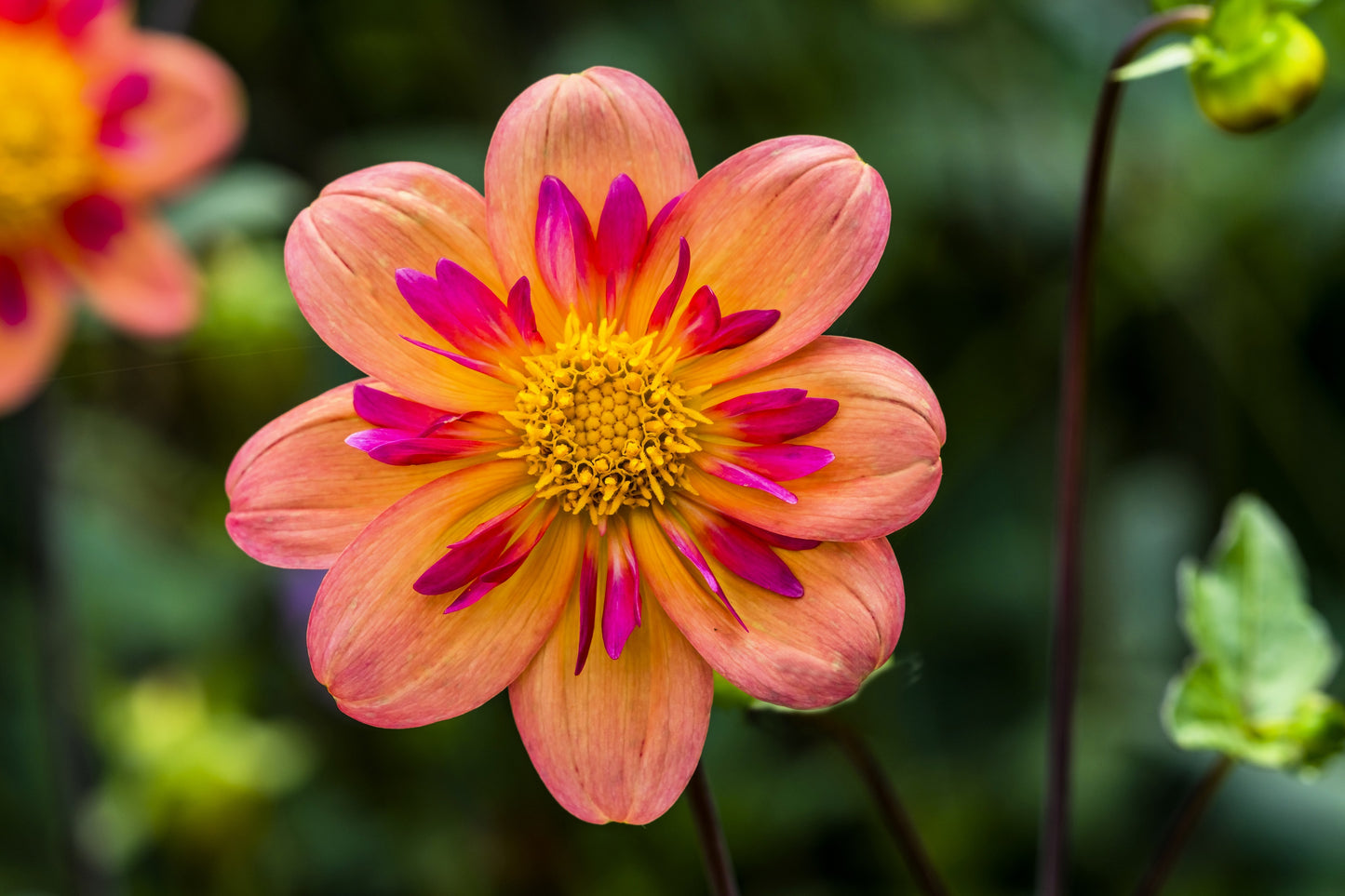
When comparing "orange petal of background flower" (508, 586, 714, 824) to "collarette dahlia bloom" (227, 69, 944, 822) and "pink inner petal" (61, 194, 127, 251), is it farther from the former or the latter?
"pink inner petal" (61, 194, 127, 251)

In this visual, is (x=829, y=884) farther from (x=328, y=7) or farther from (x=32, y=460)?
(x=328, y=7)

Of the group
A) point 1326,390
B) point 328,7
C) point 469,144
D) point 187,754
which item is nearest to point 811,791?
point 187,754

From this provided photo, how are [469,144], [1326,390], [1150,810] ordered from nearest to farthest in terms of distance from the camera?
[1150,810]
[1326,390]
[469,144]

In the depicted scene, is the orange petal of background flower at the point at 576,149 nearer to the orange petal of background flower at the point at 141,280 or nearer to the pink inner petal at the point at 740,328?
the pink inner petal at the point at 740,328

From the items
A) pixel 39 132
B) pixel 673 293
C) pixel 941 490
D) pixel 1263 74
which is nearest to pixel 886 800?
pixel 673 293

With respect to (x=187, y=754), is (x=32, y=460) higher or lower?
higher

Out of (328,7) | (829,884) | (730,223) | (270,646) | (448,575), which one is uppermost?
(730,223)

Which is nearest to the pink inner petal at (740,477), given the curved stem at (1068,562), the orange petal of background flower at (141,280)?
the curved stem at (1068,562)
